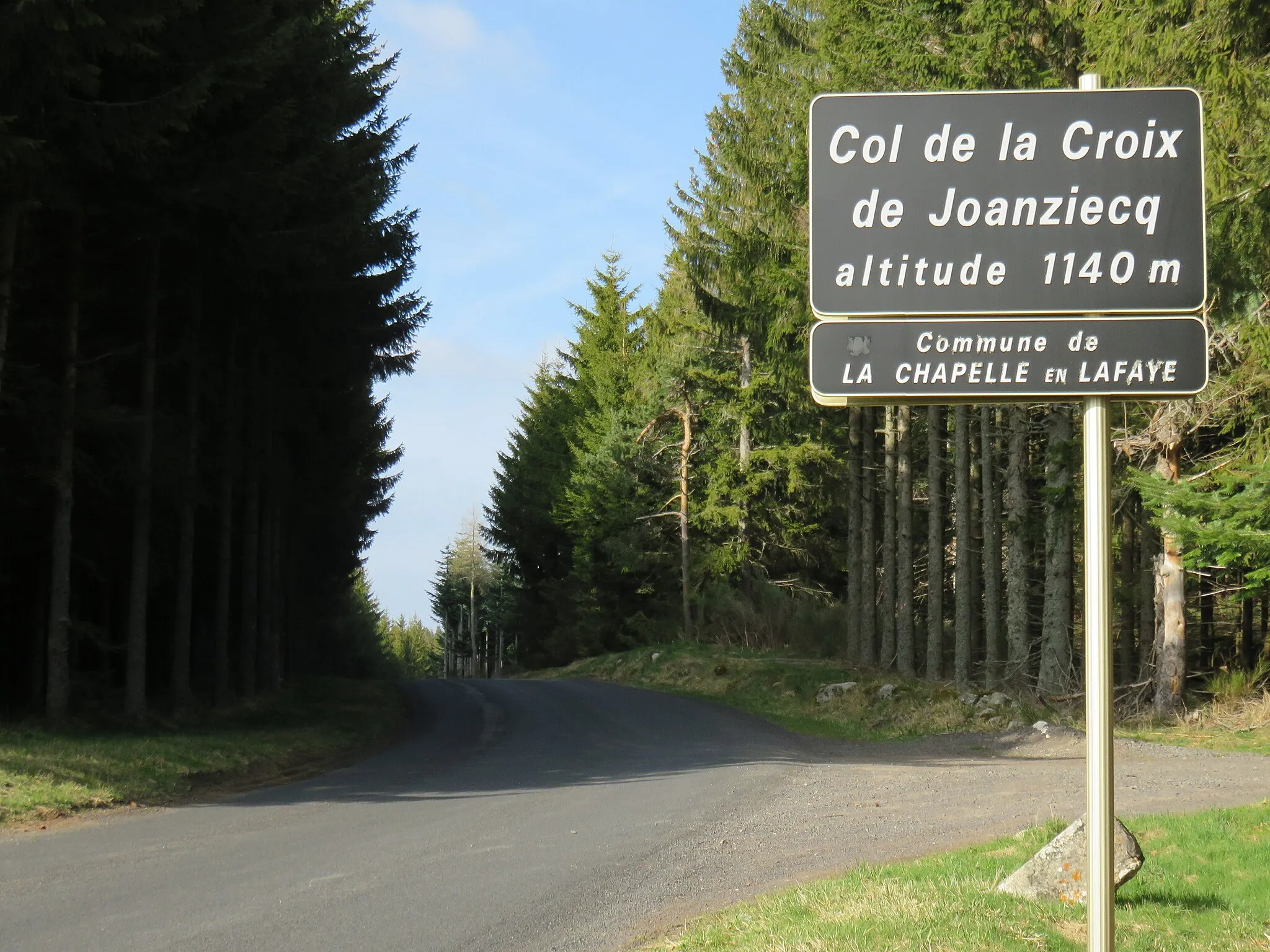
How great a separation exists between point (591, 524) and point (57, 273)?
33.3 metres

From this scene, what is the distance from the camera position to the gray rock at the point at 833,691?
25.2 metres

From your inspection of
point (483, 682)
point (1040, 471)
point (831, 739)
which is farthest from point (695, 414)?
point (831, 739)

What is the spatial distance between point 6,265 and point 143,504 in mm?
4613

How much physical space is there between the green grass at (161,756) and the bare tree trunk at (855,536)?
516 inches

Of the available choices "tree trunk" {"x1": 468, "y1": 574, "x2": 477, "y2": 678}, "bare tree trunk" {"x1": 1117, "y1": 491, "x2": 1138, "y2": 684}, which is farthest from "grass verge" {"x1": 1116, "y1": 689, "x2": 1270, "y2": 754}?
"tree trunk" {"x1": 468, "y1": 574, "x2": 477, "y2": 678}

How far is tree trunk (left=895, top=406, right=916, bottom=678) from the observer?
2652 cm

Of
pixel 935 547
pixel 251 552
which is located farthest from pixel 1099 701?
pixel 251 552

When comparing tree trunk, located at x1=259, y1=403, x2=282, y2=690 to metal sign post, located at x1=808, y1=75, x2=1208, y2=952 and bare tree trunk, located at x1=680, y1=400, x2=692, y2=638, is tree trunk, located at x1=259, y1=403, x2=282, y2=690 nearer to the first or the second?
bare tree trunk, located at x1=680, y1=400, x2=692, y2=638

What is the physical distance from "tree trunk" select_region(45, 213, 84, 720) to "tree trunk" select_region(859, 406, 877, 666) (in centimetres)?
1885

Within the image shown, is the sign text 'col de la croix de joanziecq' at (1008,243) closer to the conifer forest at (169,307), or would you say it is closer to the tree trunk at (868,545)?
the conifer forest at (169,307)

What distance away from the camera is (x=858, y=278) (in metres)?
4.82

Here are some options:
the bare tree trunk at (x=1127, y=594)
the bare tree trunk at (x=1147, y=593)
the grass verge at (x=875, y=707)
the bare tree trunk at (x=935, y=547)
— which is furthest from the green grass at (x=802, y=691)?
the bare tree trunk at (x=1127, y=594)

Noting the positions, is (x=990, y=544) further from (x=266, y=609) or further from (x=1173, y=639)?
(x=266, y=609)

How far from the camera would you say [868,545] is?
29734mm
